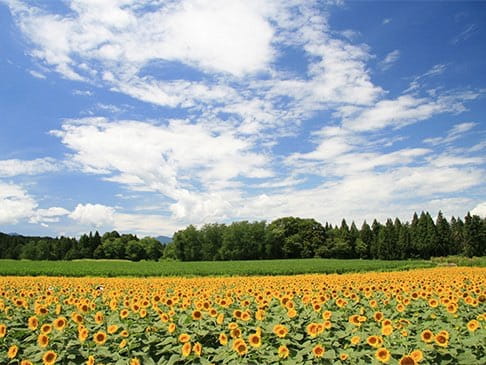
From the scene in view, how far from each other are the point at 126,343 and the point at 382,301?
4304 millimetres

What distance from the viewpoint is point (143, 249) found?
354 feet

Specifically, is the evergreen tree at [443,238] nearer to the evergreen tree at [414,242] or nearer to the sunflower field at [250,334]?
the evergreen tree at [414,242]

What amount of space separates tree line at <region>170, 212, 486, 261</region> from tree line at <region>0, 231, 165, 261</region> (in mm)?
14919

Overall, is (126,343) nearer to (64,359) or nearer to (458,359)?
(64,359)

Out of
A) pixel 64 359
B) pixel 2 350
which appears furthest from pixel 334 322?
pixel 2 350

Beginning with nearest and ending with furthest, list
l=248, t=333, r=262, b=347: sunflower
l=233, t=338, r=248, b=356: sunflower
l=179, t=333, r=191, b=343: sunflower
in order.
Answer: l=233, t=338, r=248, b=356: sunflower
l=248, t=333, r=262, b=347: sunflower
l=179, t=333, r=191, b=343: sunflower

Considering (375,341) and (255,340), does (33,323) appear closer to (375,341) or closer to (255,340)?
(255,340)

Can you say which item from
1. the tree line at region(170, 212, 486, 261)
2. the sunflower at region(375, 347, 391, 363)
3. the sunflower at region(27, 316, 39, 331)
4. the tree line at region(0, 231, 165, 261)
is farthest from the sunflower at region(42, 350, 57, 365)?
the tree line at region(0, 231, 165, 261)

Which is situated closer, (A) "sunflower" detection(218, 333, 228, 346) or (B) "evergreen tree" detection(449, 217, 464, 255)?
(A) "sunflower" detection(218, 333, 228, 346)

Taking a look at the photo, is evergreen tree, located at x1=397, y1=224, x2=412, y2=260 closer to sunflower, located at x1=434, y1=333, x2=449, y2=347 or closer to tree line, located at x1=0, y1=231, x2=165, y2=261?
tree line, located at x1=0, y1=231, x2=165, y2=261

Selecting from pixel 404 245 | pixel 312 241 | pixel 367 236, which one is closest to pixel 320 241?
pixel 312 241

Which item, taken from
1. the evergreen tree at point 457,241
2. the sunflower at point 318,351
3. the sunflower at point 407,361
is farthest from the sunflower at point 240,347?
the evergreen tree at point 457,241

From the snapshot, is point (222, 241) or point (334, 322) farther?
point (222, 241)

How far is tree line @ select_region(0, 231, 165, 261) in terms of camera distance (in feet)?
320
